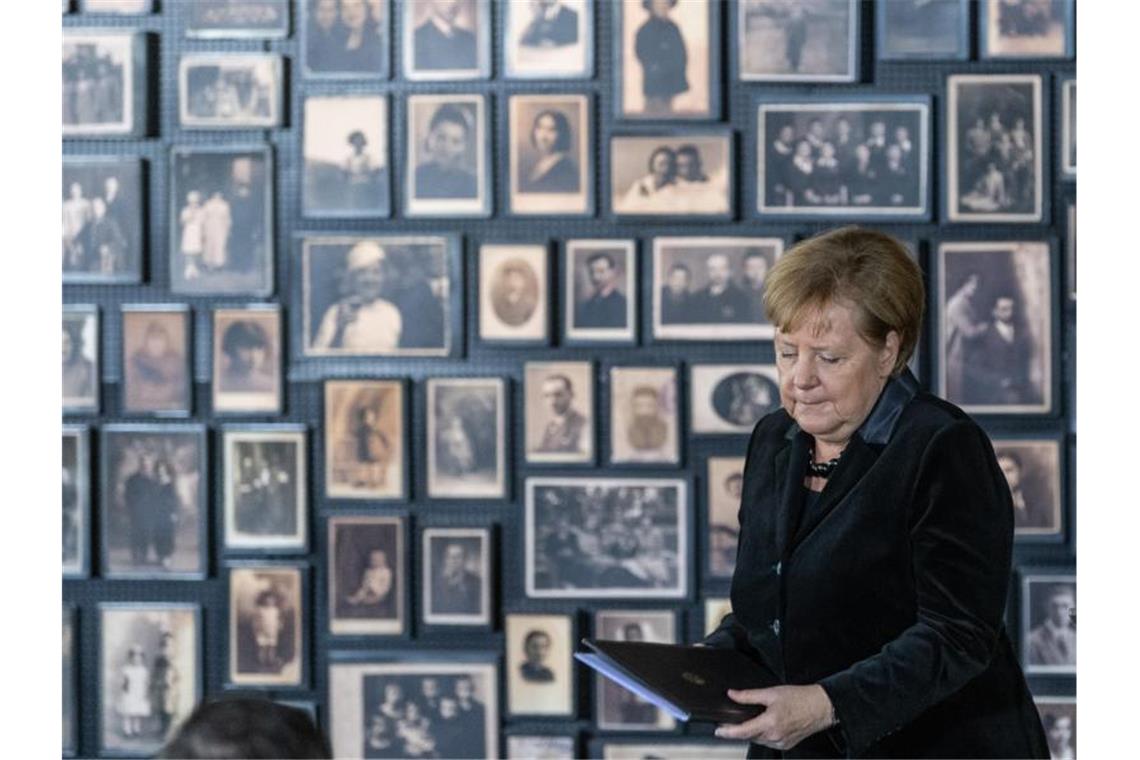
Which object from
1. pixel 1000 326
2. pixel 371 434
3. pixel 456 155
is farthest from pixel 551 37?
pixel 1000 326

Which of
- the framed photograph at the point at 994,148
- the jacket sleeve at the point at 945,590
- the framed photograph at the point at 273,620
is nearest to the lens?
the jacket sleeve at the point at 945,590

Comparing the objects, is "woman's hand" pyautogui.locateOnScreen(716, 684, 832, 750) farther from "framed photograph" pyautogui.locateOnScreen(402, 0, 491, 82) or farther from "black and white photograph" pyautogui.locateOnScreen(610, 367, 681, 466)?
"framed photograph" pyautogui.locateOnScreen(402, 0, 491, 82)

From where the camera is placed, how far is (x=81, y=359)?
4.36 metres

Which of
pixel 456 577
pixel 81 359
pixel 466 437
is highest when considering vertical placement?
pixel 81 359

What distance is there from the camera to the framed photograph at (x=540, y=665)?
4.28 m

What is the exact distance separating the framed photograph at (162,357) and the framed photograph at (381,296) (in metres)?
0.35

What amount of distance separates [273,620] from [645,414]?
3.90 feet

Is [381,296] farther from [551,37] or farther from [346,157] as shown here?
[551,37]

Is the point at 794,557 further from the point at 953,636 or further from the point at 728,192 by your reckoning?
the point at 728,192

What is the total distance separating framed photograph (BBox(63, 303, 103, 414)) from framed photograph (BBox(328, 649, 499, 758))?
3.34ft

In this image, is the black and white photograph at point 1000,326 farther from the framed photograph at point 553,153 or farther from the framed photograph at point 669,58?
the framed photograph at point 553,153

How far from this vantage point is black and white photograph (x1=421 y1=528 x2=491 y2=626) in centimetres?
427

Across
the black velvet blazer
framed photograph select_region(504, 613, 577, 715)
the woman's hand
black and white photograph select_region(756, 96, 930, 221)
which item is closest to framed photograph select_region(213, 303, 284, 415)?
framed photograph select_region(504, 613, 577, 715)

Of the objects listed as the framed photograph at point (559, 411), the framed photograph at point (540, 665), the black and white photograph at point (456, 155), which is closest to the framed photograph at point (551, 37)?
the black and white photograph at point (456, 155)
